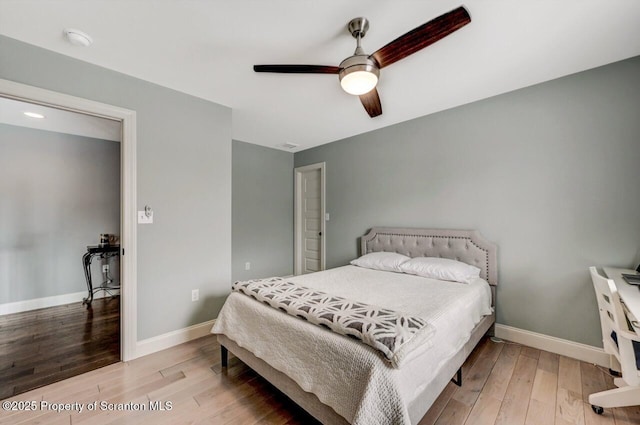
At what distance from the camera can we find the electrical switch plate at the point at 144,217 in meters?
2.34

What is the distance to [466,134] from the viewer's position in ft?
9.28

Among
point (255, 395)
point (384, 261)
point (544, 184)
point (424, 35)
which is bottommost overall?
point (255, 395)

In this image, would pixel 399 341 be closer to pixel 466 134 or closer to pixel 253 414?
pixel 253 414

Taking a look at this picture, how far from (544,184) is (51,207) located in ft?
19.8

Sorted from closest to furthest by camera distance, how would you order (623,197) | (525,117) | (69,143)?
(623,197), (525,117), (69,143)

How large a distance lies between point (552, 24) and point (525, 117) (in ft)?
3.23

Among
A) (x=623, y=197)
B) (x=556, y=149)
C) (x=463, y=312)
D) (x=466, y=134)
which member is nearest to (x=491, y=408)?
(x=463, y=312)

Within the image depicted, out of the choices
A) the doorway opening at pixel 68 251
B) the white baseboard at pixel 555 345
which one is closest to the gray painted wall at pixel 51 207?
the doorway opening at pixel 68 251

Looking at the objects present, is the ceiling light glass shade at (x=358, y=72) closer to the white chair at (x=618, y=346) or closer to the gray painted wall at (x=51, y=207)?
the white chair at (x=618, y=346)

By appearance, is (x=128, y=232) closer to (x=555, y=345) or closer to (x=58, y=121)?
(x=58, y=121)

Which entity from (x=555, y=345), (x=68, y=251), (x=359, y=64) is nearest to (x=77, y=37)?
(x=359, y=64)

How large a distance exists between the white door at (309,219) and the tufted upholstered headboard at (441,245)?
1141 mm

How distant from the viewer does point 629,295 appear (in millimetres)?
1447

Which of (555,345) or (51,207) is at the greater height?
(51,207)
